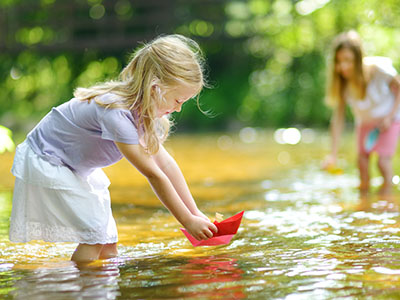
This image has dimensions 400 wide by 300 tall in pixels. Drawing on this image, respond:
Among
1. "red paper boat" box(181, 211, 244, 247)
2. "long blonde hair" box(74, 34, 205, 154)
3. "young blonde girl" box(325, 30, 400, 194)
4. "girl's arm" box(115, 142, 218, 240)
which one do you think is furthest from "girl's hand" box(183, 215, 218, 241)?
"young blonde girl" box(325, 30, 400, 194)

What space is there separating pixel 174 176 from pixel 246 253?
56 centimetres

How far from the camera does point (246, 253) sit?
11.0ft

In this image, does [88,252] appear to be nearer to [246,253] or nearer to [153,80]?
[246,253]

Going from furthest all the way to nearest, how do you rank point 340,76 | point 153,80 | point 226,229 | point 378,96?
1. point 340,76
2. point 378,96
3. point 226,229
4. point 153,80

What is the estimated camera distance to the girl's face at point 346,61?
5.61m

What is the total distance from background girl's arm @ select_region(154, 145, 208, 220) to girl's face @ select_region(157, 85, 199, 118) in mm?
295

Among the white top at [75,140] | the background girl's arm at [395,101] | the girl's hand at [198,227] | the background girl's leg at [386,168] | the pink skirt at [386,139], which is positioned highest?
the white top at [75,140]

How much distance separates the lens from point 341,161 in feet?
27.7

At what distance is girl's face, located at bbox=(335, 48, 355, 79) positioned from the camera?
221 inches

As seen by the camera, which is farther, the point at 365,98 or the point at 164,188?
the point at 365,98

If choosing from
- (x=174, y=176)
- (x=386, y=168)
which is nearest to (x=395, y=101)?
(x=386, y=168)

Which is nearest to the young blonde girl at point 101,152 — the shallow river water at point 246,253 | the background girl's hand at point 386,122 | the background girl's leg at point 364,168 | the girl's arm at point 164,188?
the girl's arm at point 164,188

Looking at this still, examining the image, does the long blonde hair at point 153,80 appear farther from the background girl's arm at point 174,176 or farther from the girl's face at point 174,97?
the background girl's arm at point 174,176

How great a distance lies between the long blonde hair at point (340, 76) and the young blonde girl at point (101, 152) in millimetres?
2804
